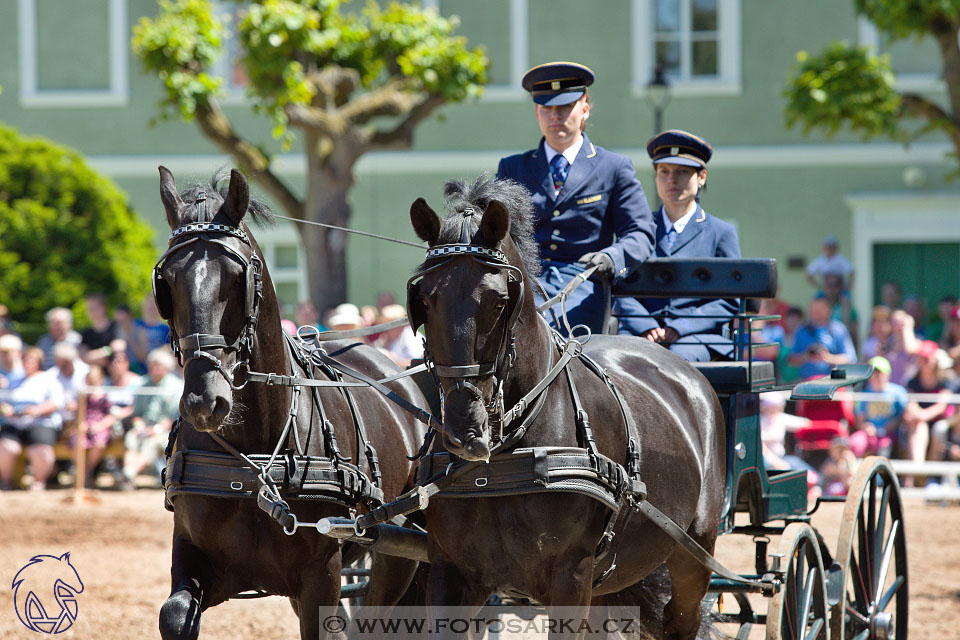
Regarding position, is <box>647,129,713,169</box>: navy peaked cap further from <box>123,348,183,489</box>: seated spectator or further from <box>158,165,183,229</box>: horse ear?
<box>123,348,183,489</box>: seated spectator

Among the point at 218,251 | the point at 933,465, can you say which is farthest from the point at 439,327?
the point at 933,465

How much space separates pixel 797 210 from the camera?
16703 millimetres

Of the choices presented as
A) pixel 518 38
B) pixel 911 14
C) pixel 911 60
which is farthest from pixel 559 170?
pixel 911 60

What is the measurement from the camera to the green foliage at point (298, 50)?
1251cm

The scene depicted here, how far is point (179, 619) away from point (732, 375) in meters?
2.44

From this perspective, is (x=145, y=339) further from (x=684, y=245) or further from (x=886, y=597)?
(x=886, y=597)

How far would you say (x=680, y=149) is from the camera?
220 inches

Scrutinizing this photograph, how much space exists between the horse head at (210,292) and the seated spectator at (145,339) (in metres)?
8.94

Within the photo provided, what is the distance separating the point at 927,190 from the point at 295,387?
46.4 feet

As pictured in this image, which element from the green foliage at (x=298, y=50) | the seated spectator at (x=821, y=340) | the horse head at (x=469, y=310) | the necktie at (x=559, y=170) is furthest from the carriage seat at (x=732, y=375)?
the green foliage at (x=298, y=50)

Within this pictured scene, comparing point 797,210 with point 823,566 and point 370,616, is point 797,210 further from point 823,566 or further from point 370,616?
point 370,616

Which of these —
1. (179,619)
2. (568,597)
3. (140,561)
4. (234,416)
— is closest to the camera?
(568,597)

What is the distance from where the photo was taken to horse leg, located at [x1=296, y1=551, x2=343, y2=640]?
3902 mm

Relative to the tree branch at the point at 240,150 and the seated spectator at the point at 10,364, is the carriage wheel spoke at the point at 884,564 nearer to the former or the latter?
the seated spectator at the point at 10,364
